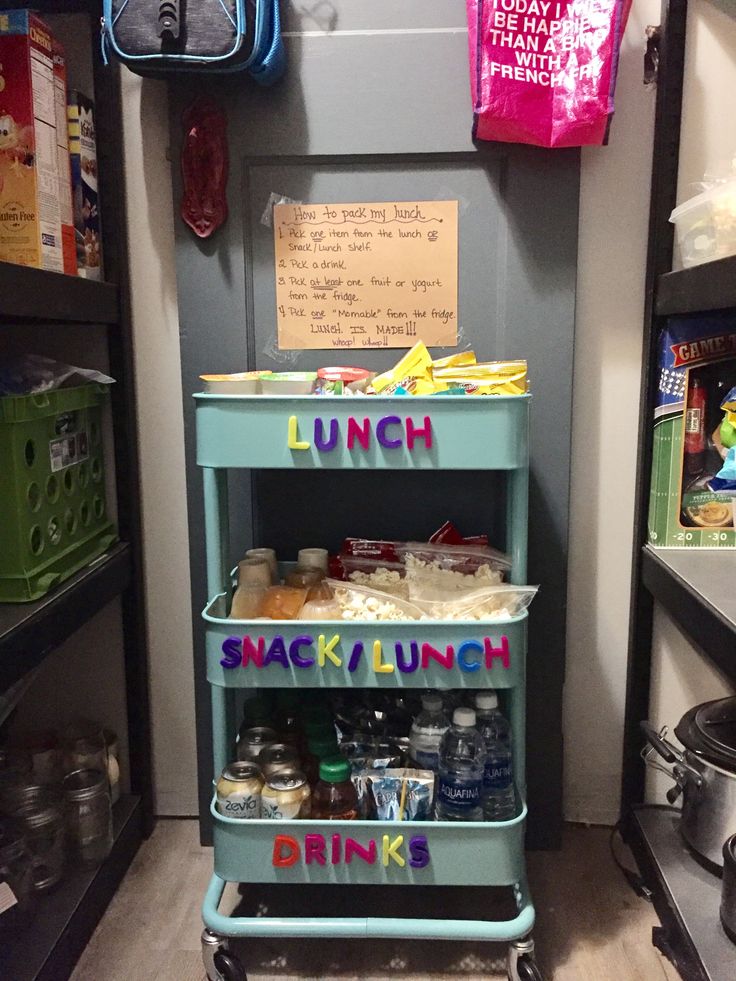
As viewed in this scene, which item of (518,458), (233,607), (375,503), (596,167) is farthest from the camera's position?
(375,503)

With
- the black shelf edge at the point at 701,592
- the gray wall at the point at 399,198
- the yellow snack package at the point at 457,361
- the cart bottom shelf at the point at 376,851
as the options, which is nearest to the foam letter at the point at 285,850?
the cart bottom shelf at the point at 376,851

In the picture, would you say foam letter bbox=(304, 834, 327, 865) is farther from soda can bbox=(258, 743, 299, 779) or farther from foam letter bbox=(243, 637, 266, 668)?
foam letter bbox=(243, 637, 266, 668)

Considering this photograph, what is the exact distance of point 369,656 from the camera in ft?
4.14

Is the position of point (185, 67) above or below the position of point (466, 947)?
above

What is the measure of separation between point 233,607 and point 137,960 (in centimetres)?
63

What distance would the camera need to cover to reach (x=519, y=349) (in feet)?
5.00

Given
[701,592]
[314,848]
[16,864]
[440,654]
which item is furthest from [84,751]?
[701,592]

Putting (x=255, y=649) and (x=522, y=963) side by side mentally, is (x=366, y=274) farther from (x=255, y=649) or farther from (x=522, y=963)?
(x=522, y=963)

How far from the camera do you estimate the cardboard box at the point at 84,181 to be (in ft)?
4.67

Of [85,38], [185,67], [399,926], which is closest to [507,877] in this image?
[399,926]

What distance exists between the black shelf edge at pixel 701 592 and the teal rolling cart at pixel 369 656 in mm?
251

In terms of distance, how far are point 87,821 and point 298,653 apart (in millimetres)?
607

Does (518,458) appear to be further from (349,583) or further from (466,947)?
(466,947)

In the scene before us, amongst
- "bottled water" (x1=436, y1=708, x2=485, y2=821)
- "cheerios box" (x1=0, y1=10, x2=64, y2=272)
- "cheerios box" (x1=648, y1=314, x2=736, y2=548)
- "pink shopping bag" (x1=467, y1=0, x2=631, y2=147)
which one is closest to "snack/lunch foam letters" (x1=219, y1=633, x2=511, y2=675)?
"bottled water" (x1=436, y1=708, x2=485, y2=821)
